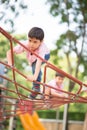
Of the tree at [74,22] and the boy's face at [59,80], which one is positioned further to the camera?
the tree at [74,22]

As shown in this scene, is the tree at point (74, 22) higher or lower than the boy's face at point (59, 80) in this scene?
higher

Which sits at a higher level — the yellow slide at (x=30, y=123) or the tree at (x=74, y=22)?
the tree at (x=74, y=22)

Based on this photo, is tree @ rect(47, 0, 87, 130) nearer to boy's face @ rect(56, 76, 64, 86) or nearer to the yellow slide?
the yellow slide

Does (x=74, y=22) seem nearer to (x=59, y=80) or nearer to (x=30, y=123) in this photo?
(x=30, y=123)

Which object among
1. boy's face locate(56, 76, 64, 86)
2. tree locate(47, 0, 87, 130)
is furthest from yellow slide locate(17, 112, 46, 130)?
boy's face locate(56, 76, 64, 86)

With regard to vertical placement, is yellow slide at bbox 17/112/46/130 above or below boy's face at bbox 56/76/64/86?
below

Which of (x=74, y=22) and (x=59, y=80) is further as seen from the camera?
(x=74, y=22)

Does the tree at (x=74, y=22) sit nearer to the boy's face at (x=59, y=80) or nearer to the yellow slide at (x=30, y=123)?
the yellow slide at (x=30, y=123)

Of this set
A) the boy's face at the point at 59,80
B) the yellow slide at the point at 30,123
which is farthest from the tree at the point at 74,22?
the boy's face at the point at 59,80

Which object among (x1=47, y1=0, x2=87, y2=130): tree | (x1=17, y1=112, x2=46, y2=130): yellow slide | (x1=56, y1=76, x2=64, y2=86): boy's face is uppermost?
(x1=47, y1=0, x2=87, y2=130): tree

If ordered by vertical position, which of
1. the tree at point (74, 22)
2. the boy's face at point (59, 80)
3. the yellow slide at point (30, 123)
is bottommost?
the yellow slide at point (30, 123)

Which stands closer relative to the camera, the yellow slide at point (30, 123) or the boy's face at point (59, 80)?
the boy's face at point (59, 80)

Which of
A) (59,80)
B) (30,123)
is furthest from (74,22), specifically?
(59,80)

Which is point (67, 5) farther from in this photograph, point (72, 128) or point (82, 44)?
point (72, 128)
